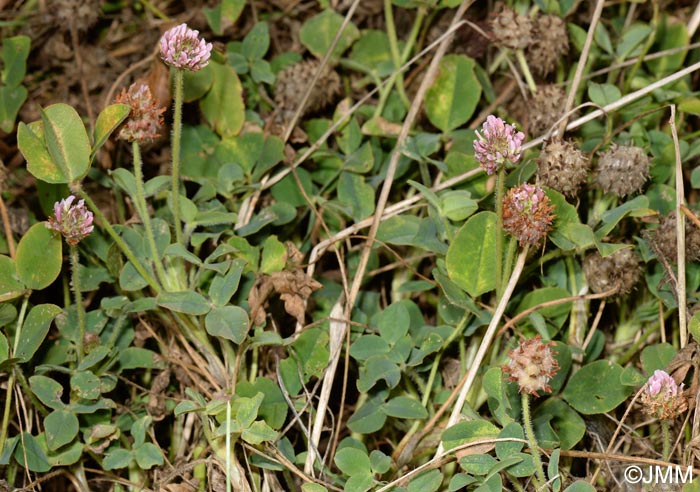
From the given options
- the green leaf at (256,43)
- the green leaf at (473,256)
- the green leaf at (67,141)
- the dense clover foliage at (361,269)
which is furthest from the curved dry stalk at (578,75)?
the green leaf at (67,141)

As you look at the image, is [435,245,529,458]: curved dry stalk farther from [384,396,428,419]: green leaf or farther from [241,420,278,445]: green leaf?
[241,420,278,445]: green leaf

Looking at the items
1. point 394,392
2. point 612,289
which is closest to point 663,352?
point 612,289

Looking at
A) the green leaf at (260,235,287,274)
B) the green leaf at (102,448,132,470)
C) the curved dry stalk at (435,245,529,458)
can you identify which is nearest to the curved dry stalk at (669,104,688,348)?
the curved dry stalk at (435,245,529,458)

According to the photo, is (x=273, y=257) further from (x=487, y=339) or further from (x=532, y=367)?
(x=532, y=367)

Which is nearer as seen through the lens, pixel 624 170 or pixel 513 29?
pixel 624 170

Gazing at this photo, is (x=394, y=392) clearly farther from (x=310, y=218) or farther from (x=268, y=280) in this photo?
(x=310, y=218)

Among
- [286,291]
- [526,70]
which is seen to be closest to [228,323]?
[286,291]
